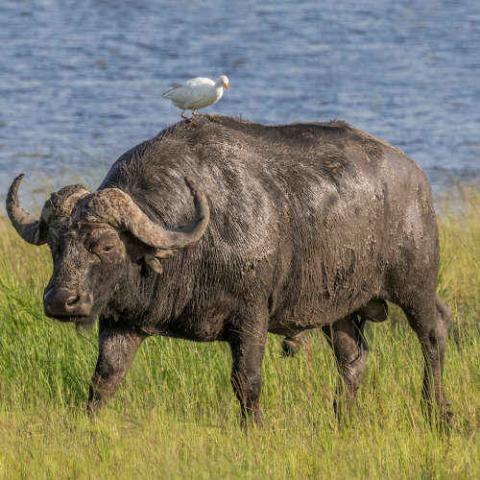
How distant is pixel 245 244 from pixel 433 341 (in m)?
1.66

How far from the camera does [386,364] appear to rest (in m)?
8.32

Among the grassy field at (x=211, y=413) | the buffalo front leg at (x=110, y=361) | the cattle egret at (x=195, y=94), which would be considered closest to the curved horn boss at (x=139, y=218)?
the buffalo front leg at (x=110, y=361)

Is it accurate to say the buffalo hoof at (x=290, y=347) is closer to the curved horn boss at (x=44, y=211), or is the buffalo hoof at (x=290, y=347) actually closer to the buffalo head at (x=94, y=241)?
the buffalo head at (x=94, y=241)

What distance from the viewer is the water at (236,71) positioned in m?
19.4

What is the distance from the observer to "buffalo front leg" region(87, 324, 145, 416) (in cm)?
723

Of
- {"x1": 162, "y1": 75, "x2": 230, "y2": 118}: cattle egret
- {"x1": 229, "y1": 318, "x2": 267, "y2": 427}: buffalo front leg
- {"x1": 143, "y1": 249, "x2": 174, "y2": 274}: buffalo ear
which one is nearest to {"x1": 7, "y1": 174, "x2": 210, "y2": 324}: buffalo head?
{"x1": 143, "y1": 249, "x2": 174, "y2": 274}: buffalo ear

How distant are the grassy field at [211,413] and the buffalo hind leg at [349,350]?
0.09 m

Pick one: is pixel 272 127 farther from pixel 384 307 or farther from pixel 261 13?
pixel 261 13

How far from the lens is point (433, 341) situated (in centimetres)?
836

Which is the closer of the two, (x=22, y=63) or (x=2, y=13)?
(x=22, y=63)

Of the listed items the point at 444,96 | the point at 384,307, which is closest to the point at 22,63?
the point at 444,96

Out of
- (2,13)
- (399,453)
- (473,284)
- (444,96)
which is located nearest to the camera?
(399,453)

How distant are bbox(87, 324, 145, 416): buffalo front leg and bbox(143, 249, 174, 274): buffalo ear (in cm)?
50

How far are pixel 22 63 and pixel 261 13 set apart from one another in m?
7.33
